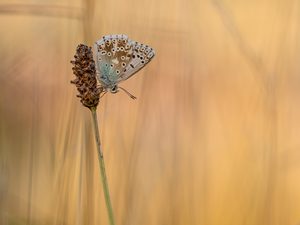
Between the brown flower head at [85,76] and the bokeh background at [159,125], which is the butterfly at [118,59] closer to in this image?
the brown flower head at [85,76]

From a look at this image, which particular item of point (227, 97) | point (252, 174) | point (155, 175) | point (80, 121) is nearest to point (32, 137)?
point (80, 121)

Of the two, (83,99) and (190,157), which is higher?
(83,99)

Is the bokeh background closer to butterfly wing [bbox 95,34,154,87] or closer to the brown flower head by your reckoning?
butterfly wing [bbox 95,34,154,87]

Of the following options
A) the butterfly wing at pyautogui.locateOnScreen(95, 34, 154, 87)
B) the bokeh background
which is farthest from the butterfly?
the bokeh background

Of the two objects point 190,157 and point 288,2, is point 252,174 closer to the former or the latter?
point 190,157

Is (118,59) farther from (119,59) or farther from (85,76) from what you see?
(85,76)

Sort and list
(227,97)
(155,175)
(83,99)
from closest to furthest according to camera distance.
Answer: (83,99) → (155,175) → (227,97)

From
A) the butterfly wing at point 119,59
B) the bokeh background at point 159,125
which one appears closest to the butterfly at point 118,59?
the butterfly wing at point 119,59
